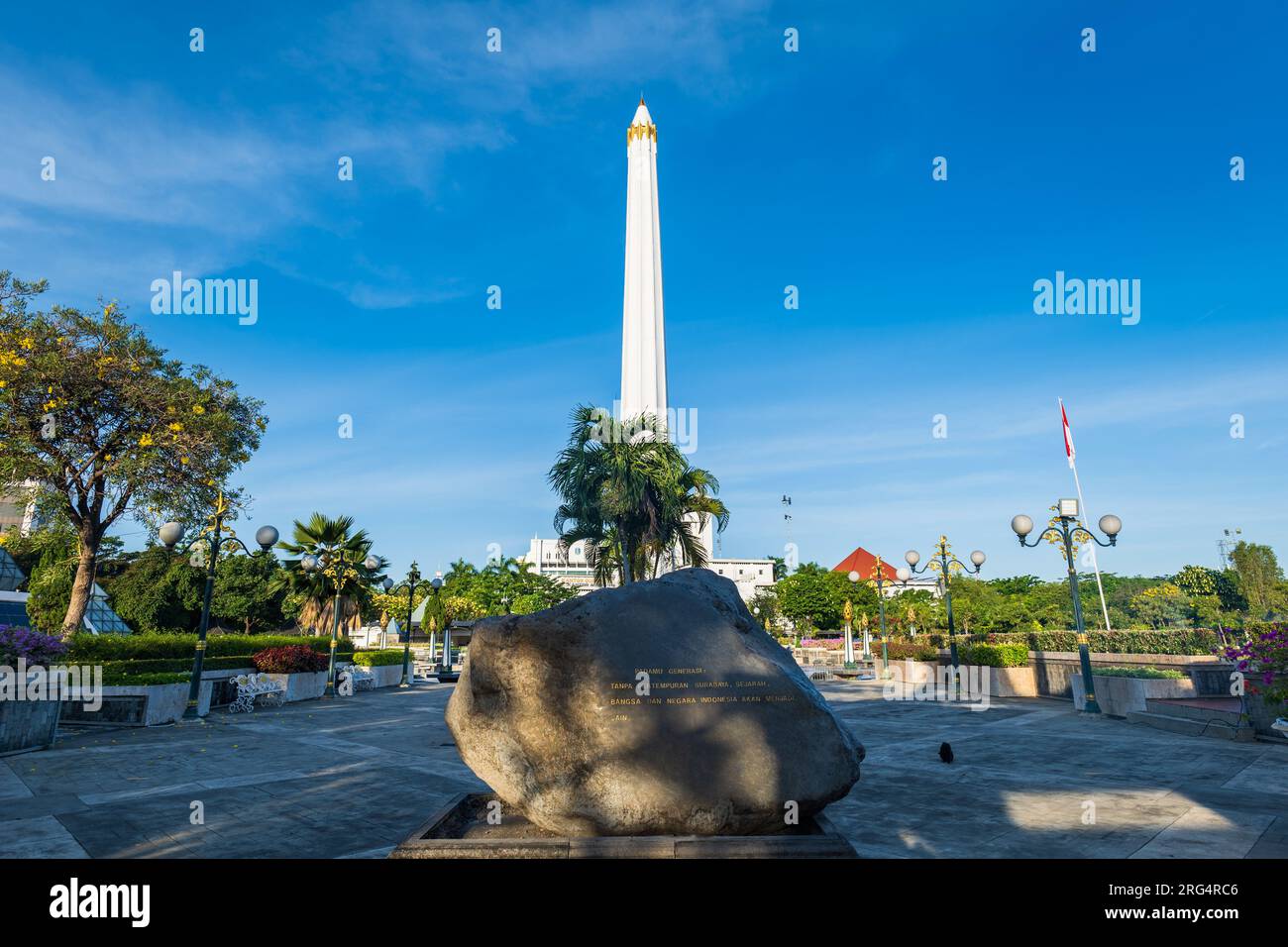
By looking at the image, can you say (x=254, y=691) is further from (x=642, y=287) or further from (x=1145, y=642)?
(x=642, y=287)

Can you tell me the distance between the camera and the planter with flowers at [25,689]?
11.5 m

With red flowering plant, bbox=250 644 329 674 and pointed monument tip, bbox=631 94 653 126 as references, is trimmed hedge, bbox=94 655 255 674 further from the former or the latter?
pointed monument tip, bbox=631 94 653 126

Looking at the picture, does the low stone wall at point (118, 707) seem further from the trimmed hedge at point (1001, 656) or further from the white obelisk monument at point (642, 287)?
the white obelisk monument at point (642, 287)

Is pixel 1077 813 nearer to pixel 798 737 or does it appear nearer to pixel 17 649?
pixel 798 737

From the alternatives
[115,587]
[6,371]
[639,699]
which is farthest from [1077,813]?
[115,587]

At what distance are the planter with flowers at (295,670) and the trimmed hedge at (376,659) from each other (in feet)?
18.8

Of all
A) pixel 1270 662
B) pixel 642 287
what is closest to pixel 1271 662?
pixel 1270 662

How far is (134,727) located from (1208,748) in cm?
2097

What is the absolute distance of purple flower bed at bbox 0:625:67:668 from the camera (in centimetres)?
1151

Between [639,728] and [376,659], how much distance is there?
28889 mm

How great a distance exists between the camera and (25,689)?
11750mm

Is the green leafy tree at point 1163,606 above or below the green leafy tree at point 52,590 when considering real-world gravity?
below

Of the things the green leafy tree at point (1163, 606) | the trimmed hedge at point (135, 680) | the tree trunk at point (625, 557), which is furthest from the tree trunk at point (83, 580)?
the green leafy tree at point (1163, 606)

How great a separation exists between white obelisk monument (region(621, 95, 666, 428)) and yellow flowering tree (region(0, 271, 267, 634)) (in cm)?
4924
